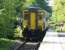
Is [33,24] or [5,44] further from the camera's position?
[33,24]

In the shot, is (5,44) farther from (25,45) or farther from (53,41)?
(53,41)

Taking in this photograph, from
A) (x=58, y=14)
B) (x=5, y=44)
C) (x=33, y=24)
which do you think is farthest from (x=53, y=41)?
(x=5, y=44)

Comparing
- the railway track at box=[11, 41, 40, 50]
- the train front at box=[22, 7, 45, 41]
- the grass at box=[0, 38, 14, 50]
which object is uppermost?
the train front at box=[22, 7, 45, 41]

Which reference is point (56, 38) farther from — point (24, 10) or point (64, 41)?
point (24, 10)

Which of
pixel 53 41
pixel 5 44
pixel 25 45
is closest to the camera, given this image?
pixel 5 44

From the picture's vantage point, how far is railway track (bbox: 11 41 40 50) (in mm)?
7855

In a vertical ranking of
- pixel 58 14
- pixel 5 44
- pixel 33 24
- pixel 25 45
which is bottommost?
pixel 25 45

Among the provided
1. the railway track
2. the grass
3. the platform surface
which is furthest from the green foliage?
→ the grass

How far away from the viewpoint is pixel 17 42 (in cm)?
822

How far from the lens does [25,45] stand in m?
8.10

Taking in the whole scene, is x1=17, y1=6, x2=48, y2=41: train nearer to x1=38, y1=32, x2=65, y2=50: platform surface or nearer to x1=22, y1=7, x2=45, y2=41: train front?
x1=22, y1=7, x2=45, y2=41: train front

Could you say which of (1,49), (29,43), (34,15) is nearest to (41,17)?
(34,15)

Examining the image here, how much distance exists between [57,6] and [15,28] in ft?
3.77

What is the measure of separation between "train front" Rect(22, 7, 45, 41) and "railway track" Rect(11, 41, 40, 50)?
0.58 ft
